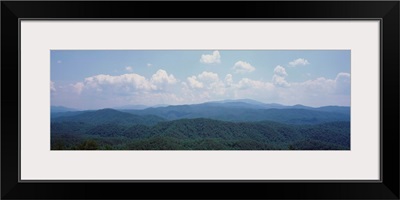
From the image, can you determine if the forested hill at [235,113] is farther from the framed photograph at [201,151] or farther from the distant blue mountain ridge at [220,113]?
the framed photograph at [201,151]

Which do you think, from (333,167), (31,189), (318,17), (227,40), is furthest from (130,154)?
(318,17)

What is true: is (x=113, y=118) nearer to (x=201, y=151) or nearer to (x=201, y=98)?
(x=201, y=98)

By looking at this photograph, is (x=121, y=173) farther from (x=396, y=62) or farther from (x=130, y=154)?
(x=396, y=62)

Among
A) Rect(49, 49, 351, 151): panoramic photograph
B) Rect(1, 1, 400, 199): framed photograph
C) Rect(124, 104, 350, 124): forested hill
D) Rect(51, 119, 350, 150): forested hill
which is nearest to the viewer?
Rect(1, 1, 400, 199): framed photograph

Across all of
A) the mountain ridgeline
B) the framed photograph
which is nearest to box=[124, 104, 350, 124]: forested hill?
the mountain ridgeline

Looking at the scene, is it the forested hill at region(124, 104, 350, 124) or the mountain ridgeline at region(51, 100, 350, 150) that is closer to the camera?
the mountain ridgeline at region(51, 100, 350, 150)

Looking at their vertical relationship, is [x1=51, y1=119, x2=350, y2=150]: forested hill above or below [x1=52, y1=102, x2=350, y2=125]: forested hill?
below

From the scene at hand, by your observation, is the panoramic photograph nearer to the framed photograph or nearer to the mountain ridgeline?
the mountain ridgeline

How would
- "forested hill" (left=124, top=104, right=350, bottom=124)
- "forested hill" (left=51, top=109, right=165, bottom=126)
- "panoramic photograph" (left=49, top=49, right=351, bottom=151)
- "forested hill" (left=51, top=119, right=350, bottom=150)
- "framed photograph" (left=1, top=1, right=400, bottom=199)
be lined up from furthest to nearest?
"forested hill" (left=124, top=104, right=350, bottom=124)
"forested hill" (left=51, top=109, right=165, bottom=126)
"panoramic photograph" (left=49, top=49, right=351, bottom=151)
"forested hill" (left=51, top=119, right=350, bottom=150)
"framed photograph" (left=1, top=1, right=400, bottom=199)
